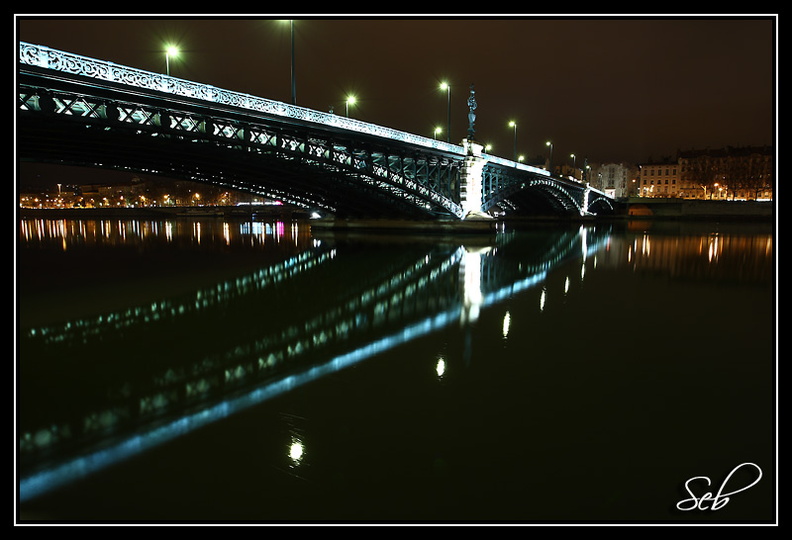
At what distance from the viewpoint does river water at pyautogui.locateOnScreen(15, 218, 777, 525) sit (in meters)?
4.25

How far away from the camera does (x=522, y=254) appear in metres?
27.8

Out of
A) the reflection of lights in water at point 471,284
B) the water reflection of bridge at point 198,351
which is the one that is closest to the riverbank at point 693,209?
the reflection of lights in water at point 471,284

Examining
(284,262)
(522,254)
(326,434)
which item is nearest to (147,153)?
(284,262)

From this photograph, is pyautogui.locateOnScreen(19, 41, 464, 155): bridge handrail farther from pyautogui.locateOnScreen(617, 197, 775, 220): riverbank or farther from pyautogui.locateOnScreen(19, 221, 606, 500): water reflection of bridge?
pyautogui.locateOnScreen(617, 197, 775, 220): riverbank

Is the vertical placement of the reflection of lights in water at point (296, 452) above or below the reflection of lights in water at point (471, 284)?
below

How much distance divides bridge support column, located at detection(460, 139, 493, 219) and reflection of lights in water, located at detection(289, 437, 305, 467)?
3874 centimetres

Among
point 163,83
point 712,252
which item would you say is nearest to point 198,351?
point 163,83

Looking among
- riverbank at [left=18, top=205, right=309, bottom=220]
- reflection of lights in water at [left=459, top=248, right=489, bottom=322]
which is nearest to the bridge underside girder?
reflection of lights in water at [left=459, top=248, right=489, bottom=322]

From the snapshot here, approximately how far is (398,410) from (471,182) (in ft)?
128

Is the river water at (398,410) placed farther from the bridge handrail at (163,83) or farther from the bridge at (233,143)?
the bridge handrail at (163,83)

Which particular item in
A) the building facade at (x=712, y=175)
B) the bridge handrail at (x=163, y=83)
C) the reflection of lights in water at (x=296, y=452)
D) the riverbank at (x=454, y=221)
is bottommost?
the reflection of lights in water at (x=296, y=452)

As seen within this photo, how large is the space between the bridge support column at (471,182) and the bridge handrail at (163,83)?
41.3ft

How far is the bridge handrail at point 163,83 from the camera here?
1705cm

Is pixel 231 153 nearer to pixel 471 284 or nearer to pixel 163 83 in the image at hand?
pixel 163 83
